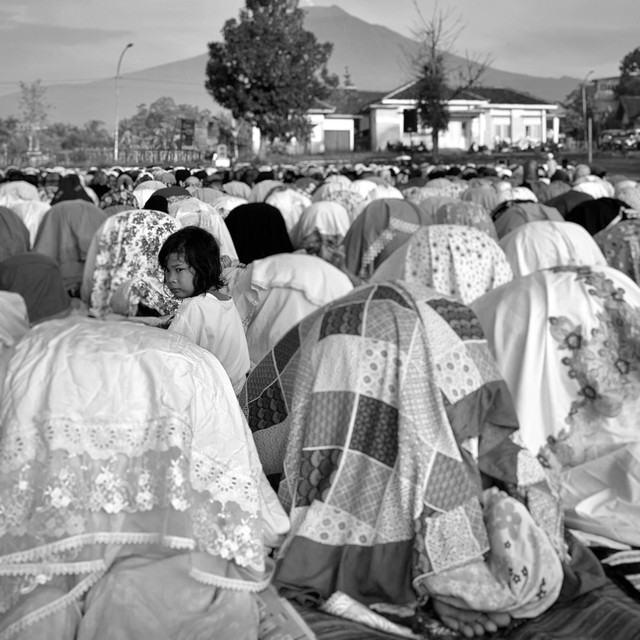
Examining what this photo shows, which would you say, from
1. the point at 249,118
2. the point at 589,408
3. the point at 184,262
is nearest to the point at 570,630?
the point at 589,408

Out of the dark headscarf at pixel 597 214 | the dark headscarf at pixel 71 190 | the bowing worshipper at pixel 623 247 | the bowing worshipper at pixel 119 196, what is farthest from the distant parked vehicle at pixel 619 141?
the bowing worshipper at pixel 623 247

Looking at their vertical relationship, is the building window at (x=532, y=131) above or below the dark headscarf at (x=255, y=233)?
above

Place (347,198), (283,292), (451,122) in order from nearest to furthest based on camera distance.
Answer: (283,292) → (347,198) → (451,122)

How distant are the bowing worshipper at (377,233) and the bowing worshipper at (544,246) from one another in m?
2.67

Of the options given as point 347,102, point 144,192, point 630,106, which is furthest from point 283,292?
point 630,106

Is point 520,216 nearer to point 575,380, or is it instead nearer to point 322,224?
point 322,224

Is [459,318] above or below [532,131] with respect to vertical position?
below

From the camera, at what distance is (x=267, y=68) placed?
41.0 metres

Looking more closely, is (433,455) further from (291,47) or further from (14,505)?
(291,47)

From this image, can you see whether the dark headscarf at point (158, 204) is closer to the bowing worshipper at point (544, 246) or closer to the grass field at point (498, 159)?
the bowing worshipper at point (544, 246)

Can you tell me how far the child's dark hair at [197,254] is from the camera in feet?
14.5

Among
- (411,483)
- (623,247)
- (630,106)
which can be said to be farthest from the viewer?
(630,106)

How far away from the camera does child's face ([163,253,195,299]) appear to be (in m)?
4.45

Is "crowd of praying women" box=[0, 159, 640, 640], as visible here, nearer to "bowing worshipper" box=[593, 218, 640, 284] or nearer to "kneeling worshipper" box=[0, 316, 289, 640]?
"kneeling worshipper" box=[0, 316, 289, 640]
